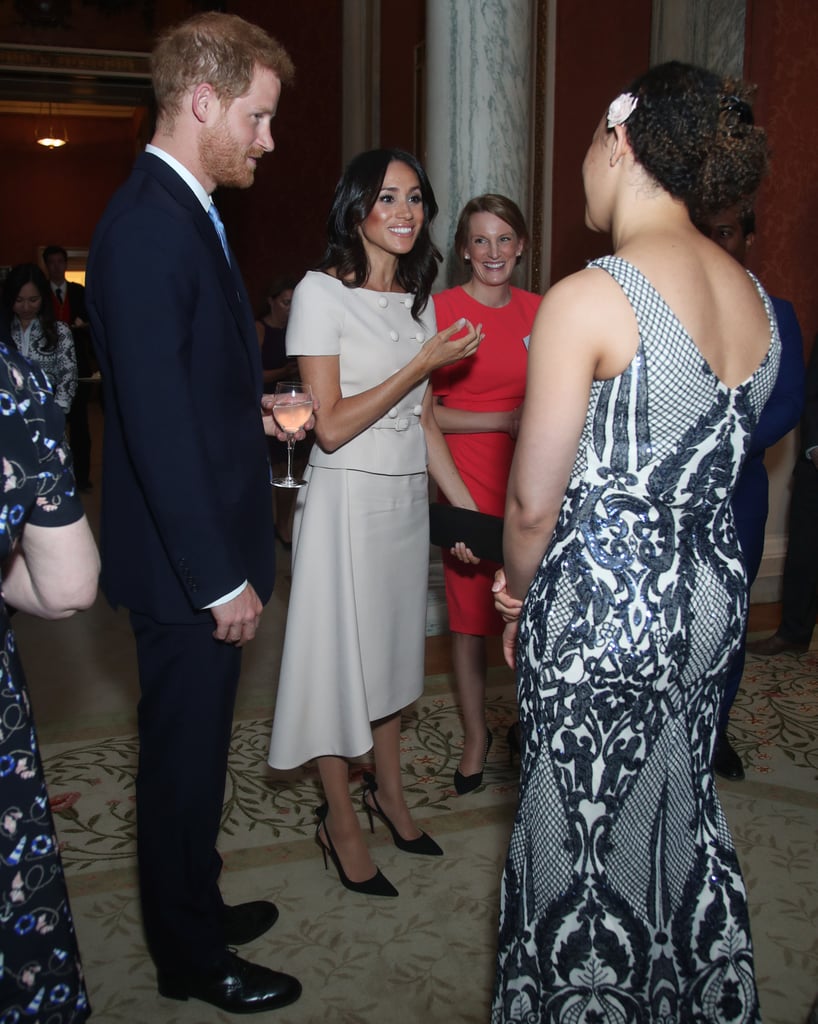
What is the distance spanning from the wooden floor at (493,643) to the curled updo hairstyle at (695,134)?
2942 mm

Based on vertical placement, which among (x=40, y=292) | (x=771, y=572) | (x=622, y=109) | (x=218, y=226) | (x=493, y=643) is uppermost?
(x=40, y=292)

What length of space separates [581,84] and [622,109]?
4640 millimetres

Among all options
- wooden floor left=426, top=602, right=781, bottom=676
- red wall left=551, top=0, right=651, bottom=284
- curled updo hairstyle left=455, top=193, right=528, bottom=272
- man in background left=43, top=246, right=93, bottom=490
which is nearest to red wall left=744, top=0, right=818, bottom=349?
red wall left=551, top=0, right=651, bottom=284

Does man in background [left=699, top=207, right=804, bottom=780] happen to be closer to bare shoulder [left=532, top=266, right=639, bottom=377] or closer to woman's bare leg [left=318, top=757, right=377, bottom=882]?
woman's bare leg [left=318, top=757, right=377, bottom=882]

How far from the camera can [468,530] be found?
2.53 meters

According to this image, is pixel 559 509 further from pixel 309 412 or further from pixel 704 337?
pixel 309 412

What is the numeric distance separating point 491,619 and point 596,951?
1.53 m

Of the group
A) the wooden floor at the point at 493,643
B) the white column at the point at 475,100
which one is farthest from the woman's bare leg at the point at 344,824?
the white column at the point at 475,100

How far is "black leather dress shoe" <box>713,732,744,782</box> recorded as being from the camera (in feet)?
10.8

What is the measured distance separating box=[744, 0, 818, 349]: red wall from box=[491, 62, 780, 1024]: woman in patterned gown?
3.77 meters

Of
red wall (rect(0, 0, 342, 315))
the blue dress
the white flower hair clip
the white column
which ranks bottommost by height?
the blue dress

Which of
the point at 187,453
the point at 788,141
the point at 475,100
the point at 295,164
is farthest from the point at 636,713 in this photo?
the point at 295,164

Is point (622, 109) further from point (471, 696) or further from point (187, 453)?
point (471, 696)

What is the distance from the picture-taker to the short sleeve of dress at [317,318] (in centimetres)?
239
